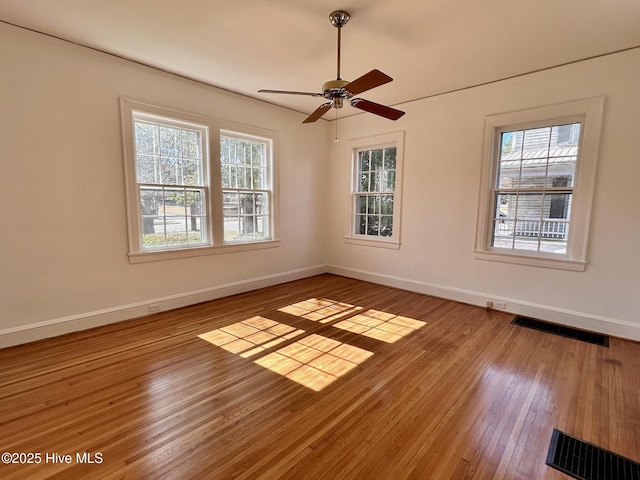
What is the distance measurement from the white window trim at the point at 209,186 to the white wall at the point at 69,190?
0.08 metres

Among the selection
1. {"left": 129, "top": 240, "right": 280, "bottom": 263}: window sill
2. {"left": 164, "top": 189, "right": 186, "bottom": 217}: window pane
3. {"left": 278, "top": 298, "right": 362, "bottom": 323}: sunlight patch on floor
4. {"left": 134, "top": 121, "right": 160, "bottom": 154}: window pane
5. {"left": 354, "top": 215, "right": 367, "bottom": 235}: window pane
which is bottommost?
{"left": 278, "top": 298, "right": 362, "bottom": 323}: sunlight patch on floor

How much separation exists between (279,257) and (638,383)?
433 centimetres

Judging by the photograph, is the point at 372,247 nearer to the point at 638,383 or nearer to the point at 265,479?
the point at 638,383

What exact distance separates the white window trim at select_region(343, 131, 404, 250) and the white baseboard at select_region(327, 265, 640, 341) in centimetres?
58

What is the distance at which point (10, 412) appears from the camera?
1.98 m

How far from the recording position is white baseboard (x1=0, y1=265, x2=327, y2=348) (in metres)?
2.89

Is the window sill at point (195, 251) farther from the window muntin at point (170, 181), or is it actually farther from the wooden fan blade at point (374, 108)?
the wooden fan blade at point (374, 108)

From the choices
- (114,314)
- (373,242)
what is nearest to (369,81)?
(373,242)

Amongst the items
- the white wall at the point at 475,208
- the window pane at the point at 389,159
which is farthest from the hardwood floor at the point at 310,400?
the window pane at the point at 389,159

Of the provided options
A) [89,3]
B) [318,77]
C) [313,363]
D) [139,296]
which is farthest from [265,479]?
[318,77]

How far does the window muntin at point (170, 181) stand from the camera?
3.60 m

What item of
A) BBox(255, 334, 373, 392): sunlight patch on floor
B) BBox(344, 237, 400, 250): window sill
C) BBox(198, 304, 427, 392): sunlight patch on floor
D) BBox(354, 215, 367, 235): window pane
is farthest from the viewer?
BBox(354, 215, 367, 235): window pane

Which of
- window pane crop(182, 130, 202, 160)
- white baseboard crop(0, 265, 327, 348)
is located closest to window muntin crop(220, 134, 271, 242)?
window pane crop(182, 130, 202, 160)

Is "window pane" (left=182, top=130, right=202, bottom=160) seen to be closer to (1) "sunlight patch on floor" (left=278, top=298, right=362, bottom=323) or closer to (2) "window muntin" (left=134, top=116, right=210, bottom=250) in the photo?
(2) "window muntin" (left=134, top=116, right=210, bottom=250)
